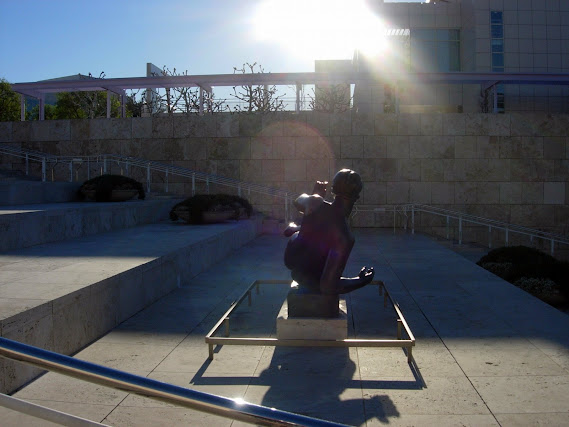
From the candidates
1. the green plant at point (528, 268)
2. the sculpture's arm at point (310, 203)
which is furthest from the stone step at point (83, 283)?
the green plant at point (528, 268)

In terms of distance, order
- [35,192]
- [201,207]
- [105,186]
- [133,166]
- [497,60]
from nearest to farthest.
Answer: [35,192] → [201,207] → [105,186] → [133,166] → [497,60]

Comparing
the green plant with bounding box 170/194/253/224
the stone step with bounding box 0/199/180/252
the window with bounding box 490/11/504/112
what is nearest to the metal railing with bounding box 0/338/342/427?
the stone step with bounding box 0/199/180/252

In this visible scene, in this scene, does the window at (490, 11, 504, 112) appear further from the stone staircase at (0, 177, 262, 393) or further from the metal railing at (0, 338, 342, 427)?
the metal railing at (0, 338, 342, 427)

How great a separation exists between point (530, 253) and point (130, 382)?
11.1 m

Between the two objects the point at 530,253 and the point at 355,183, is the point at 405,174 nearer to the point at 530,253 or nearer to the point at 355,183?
the point at 530,253

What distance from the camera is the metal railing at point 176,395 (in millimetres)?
2039

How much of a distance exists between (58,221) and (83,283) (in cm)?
500

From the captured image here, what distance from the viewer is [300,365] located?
4.90m

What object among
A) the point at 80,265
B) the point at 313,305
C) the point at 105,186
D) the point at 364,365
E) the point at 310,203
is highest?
the point at 105,186

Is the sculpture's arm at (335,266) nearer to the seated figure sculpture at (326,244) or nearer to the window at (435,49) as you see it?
the seated figure sculpture at (326,244)

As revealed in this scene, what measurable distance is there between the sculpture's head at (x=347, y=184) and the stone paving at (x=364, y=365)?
1.51 m

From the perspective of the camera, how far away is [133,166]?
19938 millimetres

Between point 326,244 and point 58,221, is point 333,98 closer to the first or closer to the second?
point 58,221

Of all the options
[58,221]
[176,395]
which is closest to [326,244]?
[176,395]
